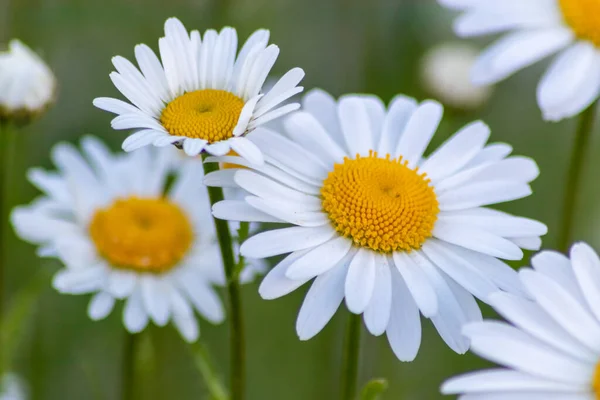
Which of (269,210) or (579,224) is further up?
(579,224)

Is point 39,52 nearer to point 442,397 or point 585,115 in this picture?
point 585,115

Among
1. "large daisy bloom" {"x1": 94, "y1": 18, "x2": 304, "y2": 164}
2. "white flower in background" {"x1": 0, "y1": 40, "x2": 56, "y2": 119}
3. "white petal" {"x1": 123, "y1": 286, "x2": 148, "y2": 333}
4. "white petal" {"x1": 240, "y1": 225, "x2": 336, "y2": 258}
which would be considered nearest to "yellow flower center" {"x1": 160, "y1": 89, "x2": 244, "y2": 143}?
"large daisy bloom" {"x1": 94, "y1": 18, "x2": 304, "y2": 164}

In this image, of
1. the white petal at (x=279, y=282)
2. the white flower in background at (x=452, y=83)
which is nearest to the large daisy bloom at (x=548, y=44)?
the white petal at (x=279, y=282)

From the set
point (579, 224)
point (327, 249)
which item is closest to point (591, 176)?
point (579, 224)

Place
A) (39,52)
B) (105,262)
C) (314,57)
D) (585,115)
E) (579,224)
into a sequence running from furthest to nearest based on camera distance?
1. (314,57)
2. (579,224)
3. (39,52)
4. (105,262)
5. (585,115)

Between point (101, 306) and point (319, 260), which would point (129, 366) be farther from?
point (319, 260)

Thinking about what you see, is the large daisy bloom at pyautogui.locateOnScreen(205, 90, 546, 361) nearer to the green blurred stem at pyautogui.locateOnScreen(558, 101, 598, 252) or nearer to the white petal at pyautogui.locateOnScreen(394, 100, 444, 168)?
the white petal at pyautogui.locateOnScreen(394, 100, 444, 168)

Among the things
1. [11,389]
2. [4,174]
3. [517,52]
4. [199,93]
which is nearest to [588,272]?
[517,52]
